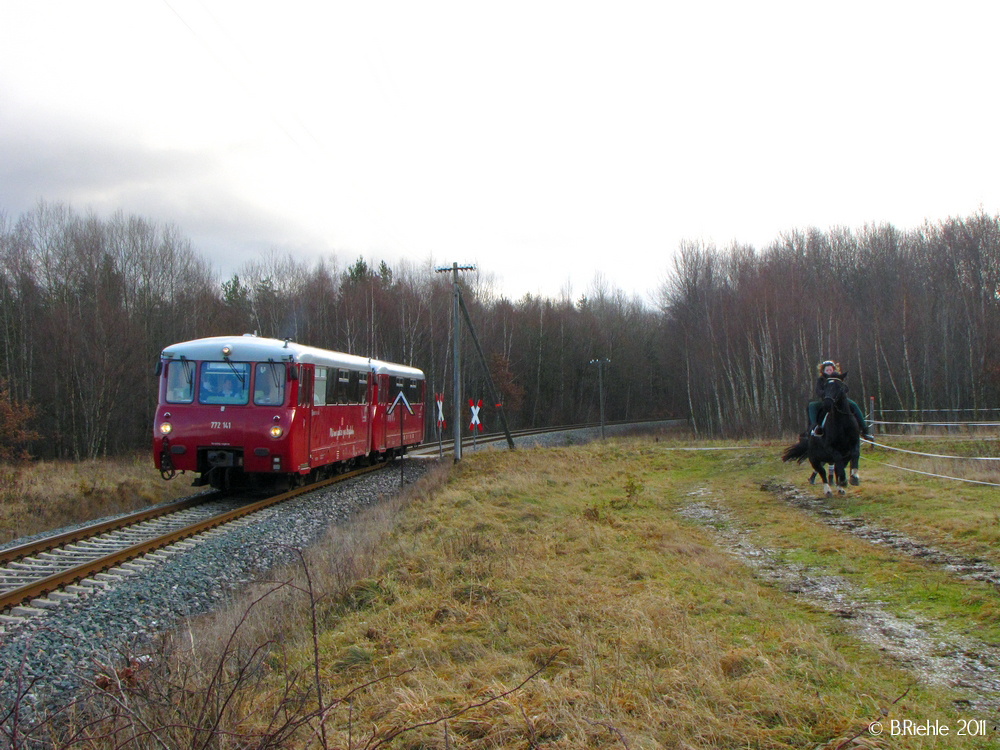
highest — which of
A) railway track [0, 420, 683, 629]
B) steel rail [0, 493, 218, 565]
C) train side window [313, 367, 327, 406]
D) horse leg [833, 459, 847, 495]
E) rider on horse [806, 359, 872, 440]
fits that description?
train side window [313, 367, 327, 406]

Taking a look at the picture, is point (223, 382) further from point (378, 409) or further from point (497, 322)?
point (497, 322)

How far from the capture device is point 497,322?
64250mm

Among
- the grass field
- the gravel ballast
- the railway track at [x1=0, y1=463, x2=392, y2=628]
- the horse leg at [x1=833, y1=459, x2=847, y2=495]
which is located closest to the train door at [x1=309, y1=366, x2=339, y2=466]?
the railway track at [x1=0, y1=463, x2=392, y2=628]

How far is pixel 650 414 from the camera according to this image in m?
82.9

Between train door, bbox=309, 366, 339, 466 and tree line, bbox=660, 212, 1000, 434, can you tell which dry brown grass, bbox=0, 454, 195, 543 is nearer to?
train door, bbox=309, 366, 339, 466

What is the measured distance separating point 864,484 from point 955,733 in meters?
9.30

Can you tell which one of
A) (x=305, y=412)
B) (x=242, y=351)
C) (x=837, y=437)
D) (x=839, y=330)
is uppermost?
(x=839, y=330)

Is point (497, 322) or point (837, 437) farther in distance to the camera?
point (497, 322)

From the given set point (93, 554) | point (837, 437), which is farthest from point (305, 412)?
point (837, 437)

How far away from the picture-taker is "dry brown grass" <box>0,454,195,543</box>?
14.4 m

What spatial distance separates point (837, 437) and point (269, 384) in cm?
1060

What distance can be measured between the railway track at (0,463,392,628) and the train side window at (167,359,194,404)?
2161mm

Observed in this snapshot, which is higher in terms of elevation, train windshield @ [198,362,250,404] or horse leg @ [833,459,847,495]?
train windshield @ [198,362,250,404]

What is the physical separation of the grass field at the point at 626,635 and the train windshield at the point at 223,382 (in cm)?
491
